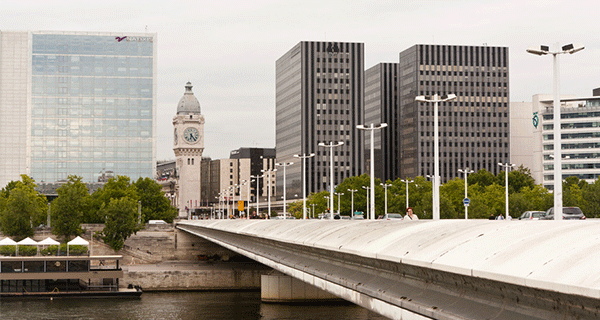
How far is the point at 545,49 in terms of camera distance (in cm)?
3978

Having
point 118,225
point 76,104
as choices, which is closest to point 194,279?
point 118,225

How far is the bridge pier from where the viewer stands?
67500mm

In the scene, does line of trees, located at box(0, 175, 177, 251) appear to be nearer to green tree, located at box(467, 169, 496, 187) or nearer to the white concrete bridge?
green tree, located at box(467, 169, 496, 187)

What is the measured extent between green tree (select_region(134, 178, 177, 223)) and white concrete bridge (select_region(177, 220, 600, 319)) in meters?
147

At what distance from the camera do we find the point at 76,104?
19412cm

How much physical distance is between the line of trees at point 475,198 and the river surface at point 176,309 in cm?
3937

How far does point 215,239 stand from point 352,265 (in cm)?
4923

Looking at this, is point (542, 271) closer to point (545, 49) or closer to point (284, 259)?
point (284, 259)

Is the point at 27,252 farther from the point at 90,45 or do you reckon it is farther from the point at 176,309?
the point at 90,45

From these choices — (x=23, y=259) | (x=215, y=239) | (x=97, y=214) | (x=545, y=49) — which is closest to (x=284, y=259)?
(x=545, y=49)

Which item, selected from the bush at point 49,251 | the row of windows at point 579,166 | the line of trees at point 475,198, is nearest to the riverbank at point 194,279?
the bush at point 49,251

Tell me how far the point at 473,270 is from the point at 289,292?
193 ft

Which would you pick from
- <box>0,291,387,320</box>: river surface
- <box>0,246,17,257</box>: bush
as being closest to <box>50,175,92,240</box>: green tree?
<box>0,246,17,257</box>: bush

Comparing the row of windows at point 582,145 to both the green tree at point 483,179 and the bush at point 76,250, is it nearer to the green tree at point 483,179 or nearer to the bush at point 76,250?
the green tree at point 483,179
